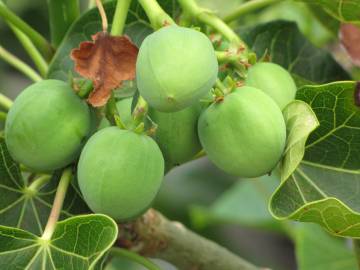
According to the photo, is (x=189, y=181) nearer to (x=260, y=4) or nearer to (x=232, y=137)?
(x=260, y=4)

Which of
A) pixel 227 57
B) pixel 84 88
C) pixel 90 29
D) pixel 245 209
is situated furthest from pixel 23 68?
pixel 245 209

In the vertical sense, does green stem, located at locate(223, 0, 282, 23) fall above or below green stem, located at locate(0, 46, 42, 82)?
above

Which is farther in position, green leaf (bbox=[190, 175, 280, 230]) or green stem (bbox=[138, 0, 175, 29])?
green leaf (bbox=[190, 175, 280, 230])

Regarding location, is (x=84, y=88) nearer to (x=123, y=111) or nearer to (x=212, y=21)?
(x=123, y=111)

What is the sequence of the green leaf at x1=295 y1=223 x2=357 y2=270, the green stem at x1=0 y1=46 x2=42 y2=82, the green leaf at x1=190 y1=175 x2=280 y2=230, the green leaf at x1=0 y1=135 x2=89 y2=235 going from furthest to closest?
the green leaf at x1=190 y1=175 x2=280 y2=230 < the green leaf at x1=295 y1=223 x2=357 y2=270 < the green stem at x1=0 y1=46 x2=42 y2=82 < the green leaf at x1=0 y1=135 x2=89 y2=235

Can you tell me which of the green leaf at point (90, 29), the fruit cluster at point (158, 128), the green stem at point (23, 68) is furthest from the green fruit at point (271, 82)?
the green stem at point (23, 68)

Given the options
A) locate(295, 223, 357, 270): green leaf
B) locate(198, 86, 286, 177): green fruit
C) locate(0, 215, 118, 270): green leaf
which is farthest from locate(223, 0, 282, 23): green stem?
locate(295, 223, 357, 270): green leaf

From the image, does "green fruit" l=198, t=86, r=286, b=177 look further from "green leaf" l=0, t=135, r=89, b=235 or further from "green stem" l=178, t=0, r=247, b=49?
"green leaf" l=0, t=135, r=89, b=235
